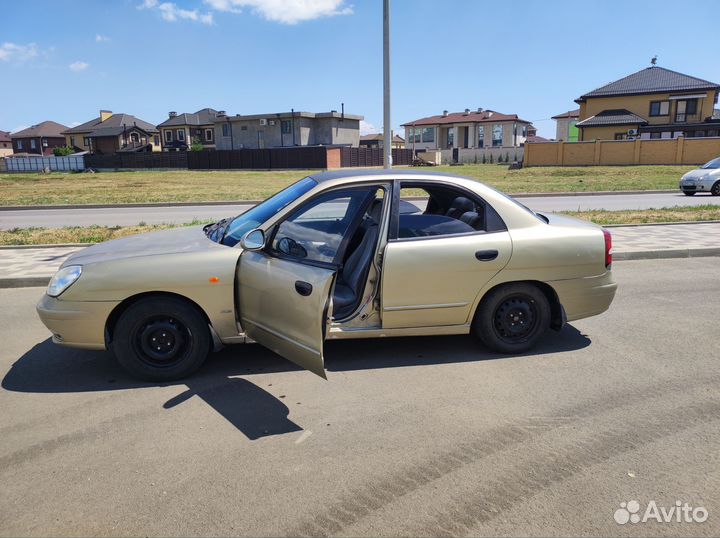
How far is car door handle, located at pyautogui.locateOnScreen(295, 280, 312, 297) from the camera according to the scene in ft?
12.7

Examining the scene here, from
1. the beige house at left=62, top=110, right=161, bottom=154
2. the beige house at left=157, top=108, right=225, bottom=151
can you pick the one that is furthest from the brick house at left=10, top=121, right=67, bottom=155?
the beige house at left=157, top=108, right=225, bottom=151

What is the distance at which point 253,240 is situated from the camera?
426 centimetres

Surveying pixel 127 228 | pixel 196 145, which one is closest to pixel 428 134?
pixel 196 145

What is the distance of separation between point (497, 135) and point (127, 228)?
82377mm

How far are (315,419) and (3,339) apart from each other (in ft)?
12.2

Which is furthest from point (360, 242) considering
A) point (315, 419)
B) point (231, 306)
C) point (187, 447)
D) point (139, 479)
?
point (139, 479)

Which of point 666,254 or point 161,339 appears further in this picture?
point 666,254

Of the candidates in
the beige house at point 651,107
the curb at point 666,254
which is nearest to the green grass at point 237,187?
the curb at point 666,254

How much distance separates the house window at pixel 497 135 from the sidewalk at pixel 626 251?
263 feet

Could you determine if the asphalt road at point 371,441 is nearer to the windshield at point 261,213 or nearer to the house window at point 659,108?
the windshield at point 261,213

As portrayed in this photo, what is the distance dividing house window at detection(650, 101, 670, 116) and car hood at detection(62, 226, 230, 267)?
63960mm

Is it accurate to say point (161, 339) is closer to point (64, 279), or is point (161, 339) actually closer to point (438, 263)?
point (64, 279)

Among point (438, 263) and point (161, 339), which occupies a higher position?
point (438, 263)

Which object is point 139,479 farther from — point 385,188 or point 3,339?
point 3,339
